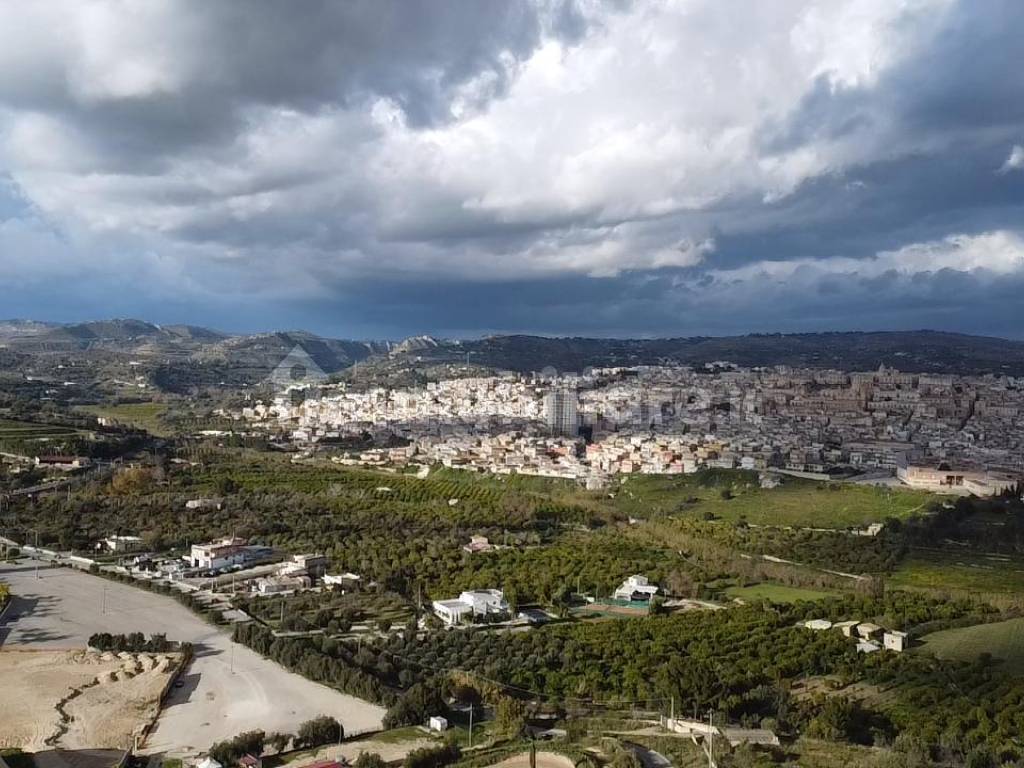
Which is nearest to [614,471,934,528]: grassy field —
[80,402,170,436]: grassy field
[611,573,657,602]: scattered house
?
[611,573,657,602]: scattered house

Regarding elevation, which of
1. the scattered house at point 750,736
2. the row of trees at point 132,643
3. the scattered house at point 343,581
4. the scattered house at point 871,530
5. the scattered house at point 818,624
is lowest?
the scattered house at point 871,530

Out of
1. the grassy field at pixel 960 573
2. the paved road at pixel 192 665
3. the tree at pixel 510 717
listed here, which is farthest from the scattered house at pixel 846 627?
the paved road at pixel 192 665

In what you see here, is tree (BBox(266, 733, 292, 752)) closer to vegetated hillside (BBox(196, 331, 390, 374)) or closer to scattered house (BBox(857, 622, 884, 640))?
scattered house (BBox(857, 622, 884, 640))

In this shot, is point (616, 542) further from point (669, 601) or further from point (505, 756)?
point (505, 756)

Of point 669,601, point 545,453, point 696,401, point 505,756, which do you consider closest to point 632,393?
point 696,401

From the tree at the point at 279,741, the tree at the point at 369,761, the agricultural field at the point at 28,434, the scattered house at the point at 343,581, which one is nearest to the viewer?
the tree at the point at 369,761

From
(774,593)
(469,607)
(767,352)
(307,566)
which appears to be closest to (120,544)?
(307,566)

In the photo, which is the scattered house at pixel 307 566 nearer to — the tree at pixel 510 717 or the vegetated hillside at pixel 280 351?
the tree at pixel 510 717
